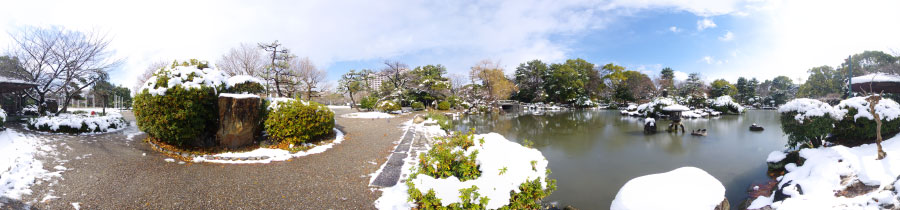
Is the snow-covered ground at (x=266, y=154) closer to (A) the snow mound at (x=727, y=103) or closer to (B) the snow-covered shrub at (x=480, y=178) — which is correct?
(B) the snow-covered shrub at (x=480, y=178)

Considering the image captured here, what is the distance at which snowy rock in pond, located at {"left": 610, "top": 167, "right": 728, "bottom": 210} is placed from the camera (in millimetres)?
3205

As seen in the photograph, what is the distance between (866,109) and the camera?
199 inches

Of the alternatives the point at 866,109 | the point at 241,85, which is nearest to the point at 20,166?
the point at 241,85

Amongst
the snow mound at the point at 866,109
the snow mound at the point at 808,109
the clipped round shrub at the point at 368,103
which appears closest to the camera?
the snow mound at the point at 866,109

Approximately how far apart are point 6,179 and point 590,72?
40.3m

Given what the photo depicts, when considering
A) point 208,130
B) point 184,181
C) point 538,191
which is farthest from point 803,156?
point 208,130

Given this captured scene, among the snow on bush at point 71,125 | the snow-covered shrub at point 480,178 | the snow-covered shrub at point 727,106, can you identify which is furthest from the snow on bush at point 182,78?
the snow-covered shrub at point 727,106

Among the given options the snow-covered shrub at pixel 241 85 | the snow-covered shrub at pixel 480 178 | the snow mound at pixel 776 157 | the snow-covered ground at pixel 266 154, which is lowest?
the snow mound at pixel 776 157

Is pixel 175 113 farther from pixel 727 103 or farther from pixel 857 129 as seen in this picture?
pixel 727 103

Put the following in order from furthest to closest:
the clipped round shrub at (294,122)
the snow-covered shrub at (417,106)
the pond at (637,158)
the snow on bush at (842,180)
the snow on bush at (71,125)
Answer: the snow-covered shrub at (417,106) → the snow on bush at (71,125) → the clipped round shrub at (294,122) → the pond at (637,158) → the snow on bush at (842,180)

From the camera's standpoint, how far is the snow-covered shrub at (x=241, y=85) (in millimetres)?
6378

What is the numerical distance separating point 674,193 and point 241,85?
26.4ft

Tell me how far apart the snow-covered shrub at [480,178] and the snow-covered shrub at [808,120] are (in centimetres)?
621

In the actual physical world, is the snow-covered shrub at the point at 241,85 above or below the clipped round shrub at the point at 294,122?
above
